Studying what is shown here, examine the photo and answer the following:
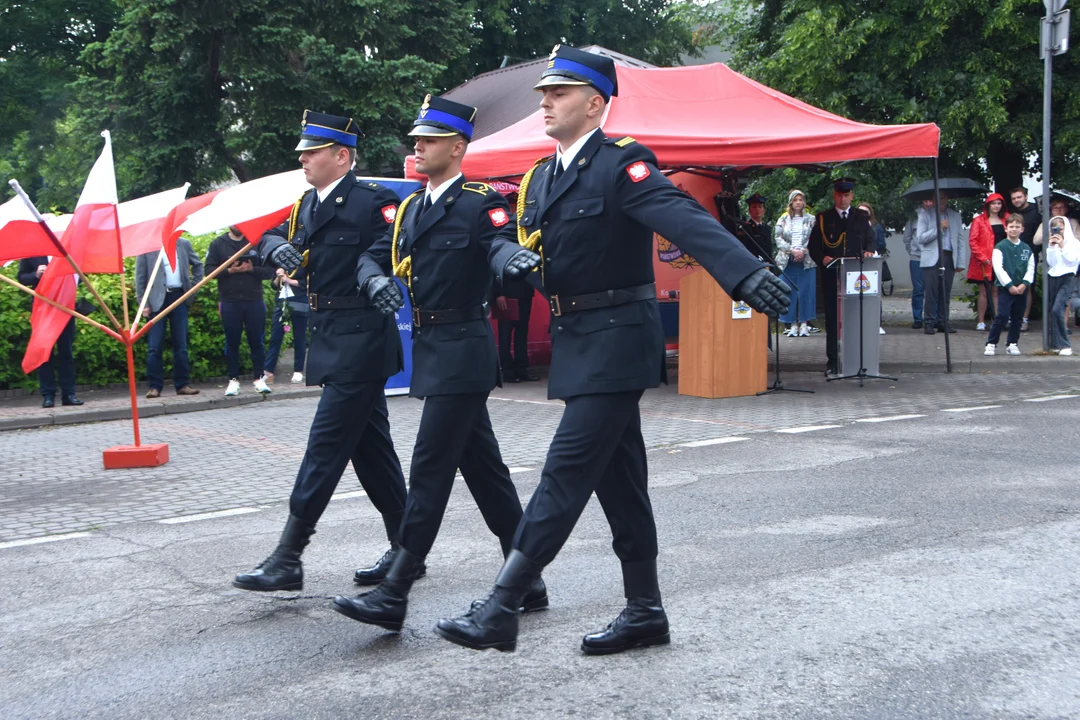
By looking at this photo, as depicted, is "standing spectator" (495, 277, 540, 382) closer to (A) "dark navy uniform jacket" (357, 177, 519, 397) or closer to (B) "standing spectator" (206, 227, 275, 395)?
(B) "standing spectator" (206, 227, 275, 395)

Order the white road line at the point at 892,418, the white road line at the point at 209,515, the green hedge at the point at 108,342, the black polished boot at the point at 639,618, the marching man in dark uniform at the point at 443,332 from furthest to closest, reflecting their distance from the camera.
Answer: the green hedge at the point at 108,342 < the white road line at the point at 892,418 < the white road line at the point at 209,515 < the marching man in dark uniform at the point at 443,332 < the black polished boot at the point at 639,618

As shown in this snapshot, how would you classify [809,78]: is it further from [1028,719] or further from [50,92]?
[50,92]

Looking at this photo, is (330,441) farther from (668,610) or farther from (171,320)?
(171,320)

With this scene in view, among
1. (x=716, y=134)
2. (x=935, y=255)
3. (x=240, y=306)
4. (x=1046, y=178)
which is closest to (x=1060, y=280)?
(x=1046, y=178)

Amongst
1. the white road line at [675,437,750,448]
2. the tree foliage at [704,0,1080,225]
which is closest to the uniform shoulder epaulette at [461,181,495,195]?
the white road line at [675,437,750,448]

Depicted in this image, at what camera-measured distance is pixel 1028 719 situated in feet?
11.7

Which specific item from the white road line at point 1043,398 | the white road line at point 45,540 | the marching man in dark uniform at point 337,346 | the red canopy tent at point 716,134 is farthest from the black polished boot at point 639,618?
the red canopy tent at point 716,134

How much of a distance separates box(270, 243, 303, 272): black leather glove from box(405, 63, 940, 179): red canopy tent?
7035 mm

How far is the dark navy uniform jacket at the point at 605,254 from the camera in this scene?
4062 millimetres

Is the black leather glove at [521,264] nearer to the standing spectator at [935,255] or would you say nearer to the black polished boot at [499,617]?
the black polished boot at [499,617]

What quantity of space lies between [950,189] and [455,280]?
16551 mm

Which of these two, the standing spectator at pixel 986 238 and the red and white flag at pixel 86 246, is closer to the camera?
the red and white flag at pixel 86 246

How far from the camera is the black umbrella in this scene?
18547 millimetres

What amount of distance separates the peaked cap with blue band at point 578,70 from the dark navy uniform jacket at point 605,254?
184mm
